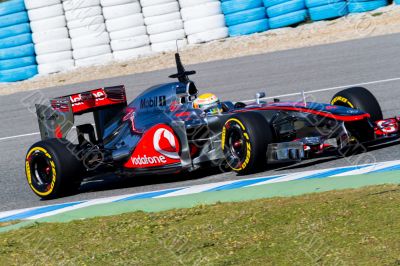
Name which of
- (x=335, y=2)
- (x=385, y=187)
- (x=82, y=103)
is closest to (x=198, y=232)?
(x=385, y=187)

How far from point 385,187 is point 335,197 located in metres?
0.42

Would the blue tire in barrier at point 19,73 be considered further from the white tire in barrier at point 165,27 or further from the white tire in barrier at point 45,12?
the white tire in barrier at point 165,27

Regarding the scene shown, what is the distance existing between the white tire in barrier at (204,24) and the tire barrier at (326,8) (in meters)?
2.04

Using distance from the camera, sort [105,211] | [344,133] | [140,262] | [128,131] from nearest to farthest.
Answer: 1. [140,262]
2. [105,211]
3. [344,133]
4. [128,131]

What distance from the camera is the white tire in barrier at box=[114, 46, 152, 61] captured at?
20.3 metres

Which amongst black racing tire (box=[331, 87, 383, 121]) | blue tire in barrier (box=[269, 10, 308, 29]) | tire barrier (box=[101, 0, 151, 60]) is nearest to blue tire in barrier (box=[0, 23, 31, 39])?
tire barrier (box=[101, 0, 151, 60])

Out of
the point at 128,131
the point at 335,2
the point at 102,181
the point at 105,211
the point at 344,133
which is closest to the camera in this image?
the point at 105,211

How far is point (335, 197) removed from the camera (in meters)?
6.75

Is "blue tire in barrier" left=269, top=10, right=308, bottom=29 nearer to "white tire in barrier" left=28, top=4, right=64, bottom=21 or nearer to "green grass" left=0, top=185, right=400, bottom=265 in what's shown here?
"white tire in barrier" left=28, top=4, right=64, bottom=21

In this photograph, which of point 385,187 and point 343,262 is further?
point 385,187

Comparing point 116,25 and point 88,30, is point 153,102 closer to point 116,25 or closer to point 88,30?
point 116,25

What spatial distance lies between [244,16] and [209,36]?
963mm

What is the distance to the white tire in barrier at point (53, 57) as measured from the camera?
66.4ft

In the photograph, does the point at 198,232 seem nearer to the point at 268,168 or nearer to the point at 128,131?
the point at 268,168
